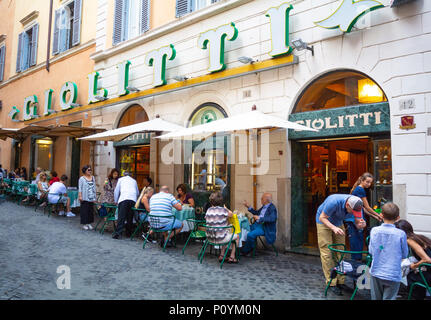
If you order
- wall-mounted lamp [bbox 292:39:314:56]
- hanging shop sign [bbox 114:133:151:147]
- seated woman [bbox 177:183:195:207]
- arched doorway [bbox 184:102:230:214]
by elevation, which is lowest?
seated woman [bbox 177:183:195:207]

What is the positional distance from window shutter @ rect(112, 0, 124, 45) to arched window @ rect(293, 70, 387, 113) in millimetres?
7278

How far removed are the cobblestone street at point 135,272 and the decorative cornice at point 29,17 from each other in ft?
42.4

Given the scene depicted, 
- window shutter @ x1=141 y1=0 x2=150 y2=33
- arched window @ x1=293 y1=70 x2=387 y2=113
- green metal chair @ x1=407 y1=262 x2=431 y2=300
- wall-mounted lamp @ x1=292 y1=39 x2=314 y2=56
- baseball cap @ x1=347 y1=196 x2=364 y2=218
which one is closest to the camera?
green metal chair @ x1=407 y1=262 x2=431 y2=300

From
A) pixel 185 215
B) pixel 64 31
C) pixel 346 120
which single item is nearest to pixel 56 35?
pixel 64 31

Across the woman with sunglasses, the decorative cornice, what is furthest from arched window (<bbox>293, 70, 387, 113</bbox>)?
the decorative cornice

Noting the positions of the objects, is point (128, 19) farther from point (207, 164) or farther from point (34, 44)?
point (34, 44)

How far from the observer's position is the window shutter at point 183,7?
9.03m

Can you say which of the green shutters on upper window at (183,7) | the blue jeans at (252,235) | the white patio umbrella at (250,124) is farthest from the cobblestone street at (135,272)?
the green shutters on upper window at (183,7)

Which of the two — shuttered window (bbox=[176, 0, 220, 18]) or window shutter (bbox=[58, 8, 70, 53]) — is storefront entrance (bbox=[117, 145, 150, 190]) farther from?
window shutter (bbox=[58, 8, 70, 53])

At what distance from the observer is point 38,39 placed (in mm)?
15703

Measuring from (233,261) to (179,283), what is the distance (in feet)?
4.56

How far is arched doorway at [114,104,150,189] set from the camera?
420 inches

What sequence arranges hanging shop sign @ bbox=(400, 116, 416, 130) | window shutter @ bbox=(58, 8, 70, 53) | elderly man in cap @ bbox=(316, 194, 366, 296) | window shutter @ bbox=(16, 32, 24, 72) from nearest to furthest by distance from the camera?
elderly man in cap @ bbox=(316, 194, 366, 296) → hanging shop sign @ bbox=(400, 116, 416, 130) → window shutter @ bbox=(58, 8, 70, 53) → window shutter @ bbox=(16, 32, 24, 72)
